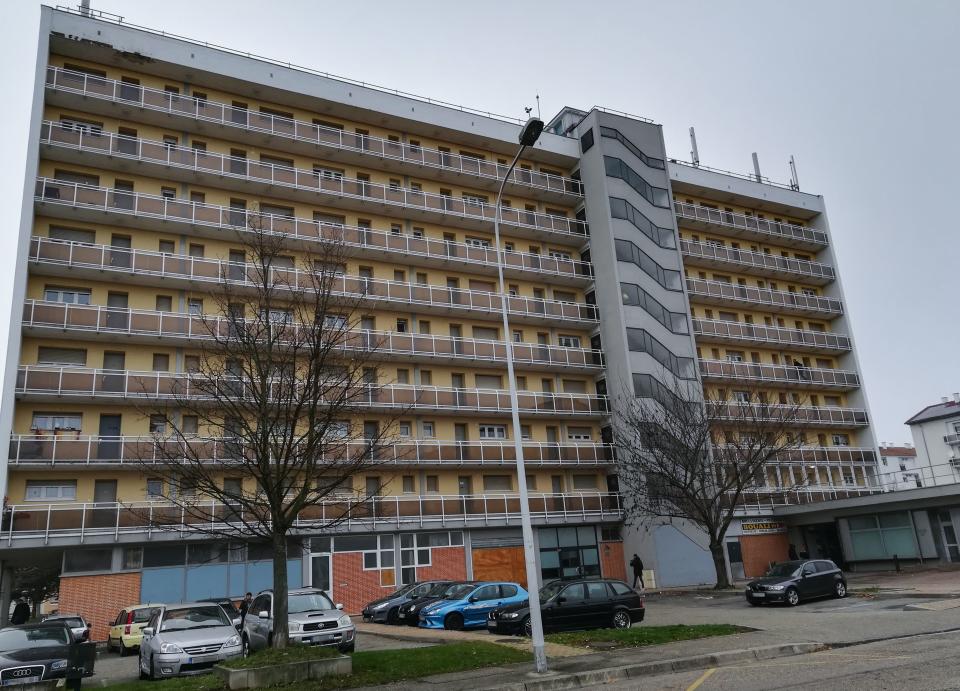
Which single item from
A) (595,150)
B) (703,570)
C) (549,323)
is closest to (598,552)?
(703,570)

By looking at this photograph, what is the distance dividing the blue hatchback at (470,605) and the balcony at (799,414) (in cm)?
1717

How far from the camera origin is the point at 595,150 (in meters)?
42.7

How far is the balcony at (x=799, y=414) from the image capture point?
119 ft

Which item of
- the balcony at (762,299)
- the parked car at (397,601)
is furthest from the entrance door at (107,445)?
the balcony at (762,299)

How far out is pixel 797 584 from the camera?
24.3 metres

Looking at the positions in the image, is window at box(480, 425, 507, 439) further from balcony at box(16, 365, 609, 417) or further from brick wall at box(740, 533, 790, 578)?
brick wall at box(740, 533, 790, 578)

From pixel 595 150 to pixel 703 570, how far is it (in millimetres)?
23018

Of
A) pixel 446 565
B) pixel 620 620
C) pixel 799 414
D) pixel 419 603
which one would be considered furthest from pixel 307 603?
pixel 799 414

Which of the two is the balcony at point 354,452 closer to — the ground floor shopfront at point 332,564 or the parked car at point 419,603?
the ground floor shopfront at point 332,564

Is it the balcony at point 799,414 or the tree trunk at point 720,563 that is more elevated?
Result: the balcony at point 799,414

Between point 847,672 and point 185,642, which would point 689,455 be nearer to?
point 847,672

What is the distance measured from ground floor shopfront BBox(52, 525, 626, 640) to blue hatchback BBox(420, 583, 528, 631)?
23.5 feet

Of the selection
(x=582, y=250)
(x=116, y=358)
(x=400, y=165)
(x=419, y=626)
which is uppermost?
(x=400, y=165)

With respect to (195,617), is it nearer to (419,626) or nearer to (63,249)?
(419,626)
